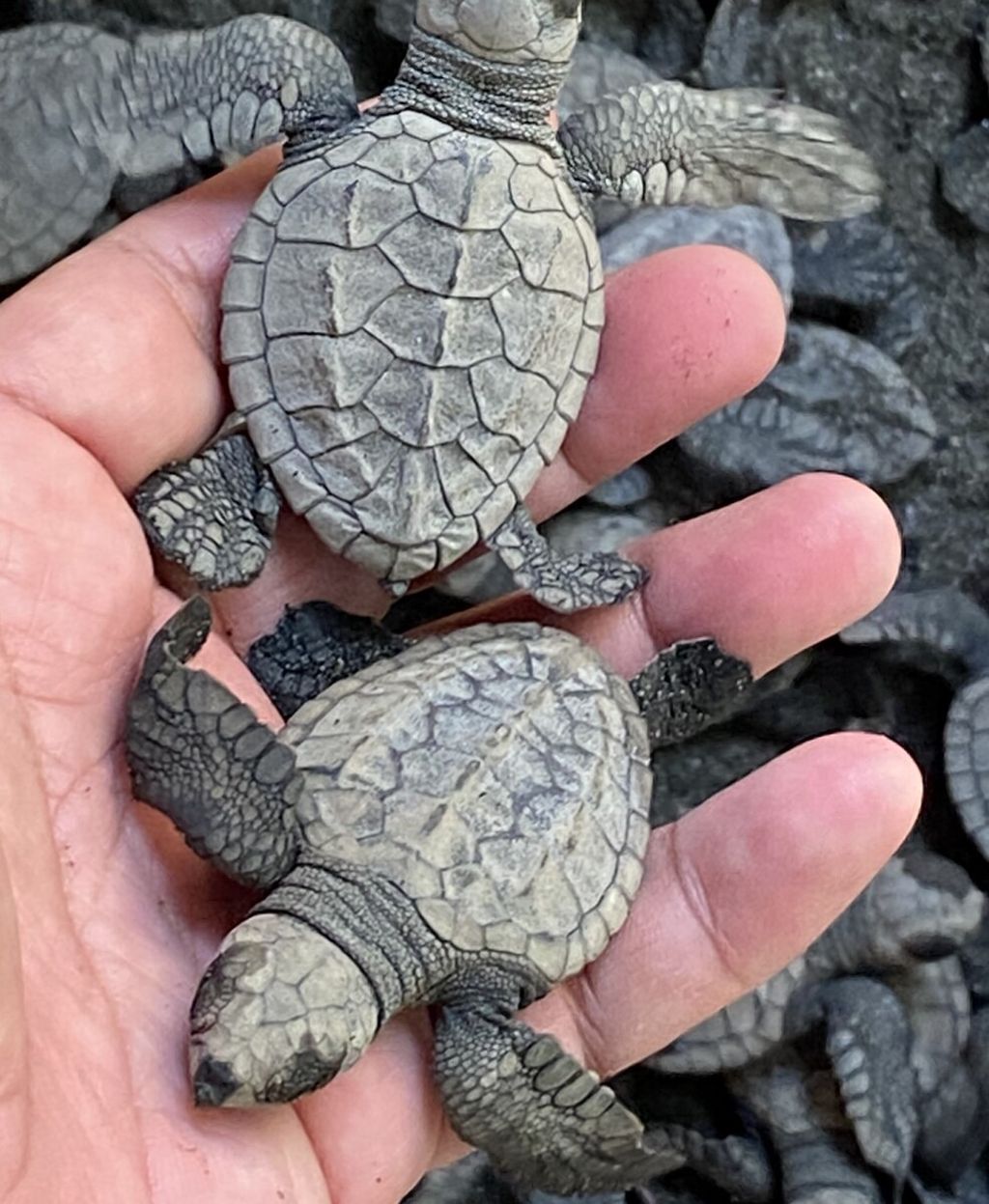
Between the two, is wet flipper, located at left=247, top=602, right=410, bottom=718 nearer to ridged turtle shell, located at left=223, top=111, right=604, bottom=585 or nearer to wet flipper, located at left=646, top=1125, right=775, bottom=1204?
ridged turtle shell, located at left=223, top=111, right=604, bottom=585

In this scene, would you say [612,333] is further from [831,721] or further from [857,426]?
[831,721]

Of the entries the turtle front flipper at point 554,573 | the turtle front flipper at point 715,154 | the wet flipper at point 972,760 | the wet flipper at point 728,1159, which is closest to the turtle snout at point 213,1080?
the turtle front flipper at point 554,573

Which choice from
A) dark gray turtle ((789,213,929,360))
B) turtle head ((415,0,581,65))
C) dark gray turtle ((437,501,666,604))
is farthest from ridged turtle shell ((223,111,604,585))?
dark gray turtle ((789,213,929,360))

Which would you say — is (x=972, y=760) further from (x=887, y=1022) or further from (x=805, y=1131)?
(x=805, y=1131)

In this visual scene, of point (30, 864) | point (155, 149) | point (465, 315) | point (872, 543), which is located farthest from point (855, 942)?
point (155, 149)

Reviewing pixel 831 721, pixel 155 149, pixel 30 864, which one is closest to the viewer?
pixel 30 864

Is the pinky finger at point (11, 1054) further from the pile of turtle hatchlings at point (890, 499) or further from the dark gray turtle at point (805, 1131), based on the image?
the dark gray turtle at point (805, 1131)
